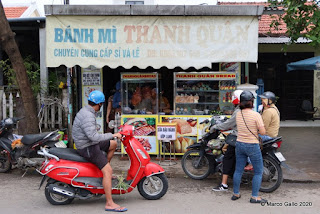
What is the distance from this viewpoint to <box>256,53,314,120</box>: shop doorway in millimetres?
13477

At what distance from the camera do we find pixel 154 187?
5.22 meters

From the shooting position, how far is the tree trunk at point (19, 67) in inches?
279

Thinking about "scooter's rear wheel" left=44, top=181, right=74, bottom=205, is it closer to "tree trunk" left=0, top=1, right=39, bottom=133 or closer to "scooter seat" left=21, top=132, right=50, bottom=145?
"scooter seat" left=21, top=132, right=50, bottom=145

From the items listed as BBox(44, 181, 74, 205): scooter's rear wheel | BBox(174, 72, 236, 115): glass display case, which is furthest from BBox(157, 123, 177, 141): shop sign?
BBox(44, 181, 74, 205): scooter's rear wheel

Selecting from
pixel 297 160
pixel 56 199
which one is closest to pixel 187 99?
pixel 297 160

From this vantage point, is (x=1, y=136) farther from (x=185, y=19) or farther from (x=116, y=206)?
(x=185, y=19)

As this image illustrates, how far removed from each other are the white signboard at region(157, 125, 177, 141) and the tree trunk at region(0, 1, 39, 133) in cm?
266

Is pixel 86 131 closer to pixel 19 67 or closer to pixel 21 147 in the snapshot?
pixel 21 147

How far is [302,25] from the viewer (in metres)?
7.57

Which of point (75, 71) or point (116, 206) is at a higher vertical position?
point (75, 71)

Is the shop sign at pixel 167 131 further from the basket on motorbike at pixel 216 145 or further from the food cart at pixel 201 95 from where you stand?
the basket on motorbike at pixel 216 145

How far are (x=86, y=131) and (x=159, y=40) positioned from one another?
3249mm

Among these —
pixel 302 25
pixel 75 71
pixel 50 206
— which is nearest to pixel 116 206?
pixel 50 206

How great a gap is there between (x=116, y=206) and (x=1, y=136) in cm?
343
